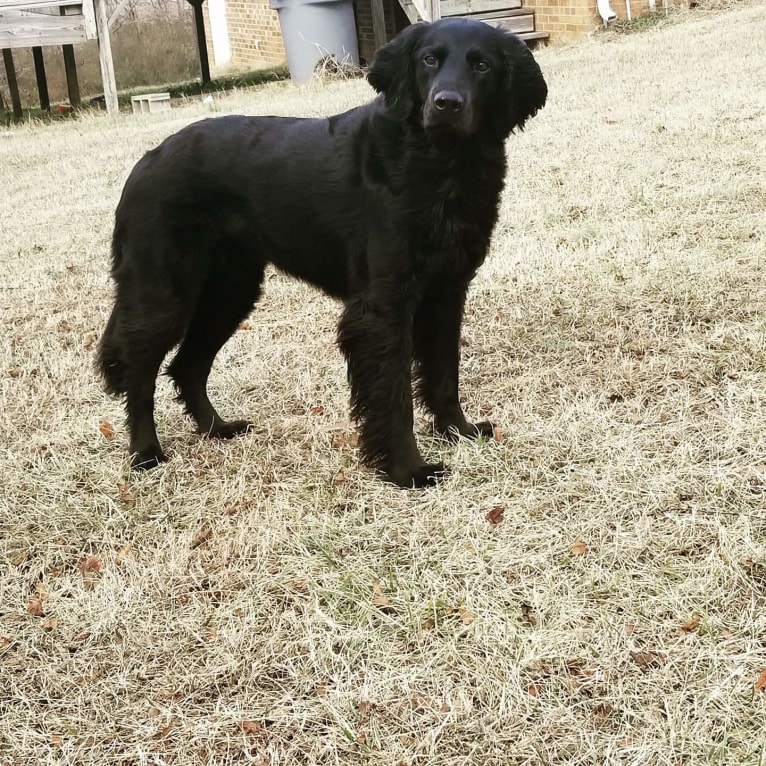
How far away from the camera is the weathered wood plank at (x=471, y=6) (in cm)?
1263

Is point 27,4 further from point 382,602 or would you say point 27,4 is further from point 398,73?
point 382,602

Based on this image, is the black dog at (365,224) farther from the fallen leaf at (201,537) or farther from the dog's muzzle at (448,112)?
the fallen leaf at (201,537)

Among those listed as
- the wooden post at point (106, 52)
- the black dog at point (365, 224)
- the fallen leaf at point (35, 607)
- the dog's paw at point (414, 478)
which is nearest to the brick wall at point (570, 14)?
the wooden post at point (106, 52)

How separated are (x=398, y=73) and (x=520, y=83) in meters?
0.38

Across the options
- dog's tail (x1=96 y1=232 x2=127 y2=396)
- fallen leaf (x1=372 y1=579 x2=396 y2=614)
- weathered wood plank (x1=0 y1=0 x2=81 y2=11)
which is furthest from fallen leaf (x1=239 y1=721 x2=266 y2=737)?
weathered wood plank (x1=0 y1=0 x2=81 y2=11)

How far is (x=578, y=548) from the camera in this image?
8.67 feet

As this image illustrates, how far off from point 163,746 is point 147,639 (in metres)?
0.41

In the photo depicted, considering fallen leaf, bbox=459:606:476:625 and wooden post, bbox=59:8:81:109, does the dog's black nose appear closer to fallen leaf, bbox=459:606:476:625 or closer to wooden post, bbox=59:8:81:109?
fallen leaf, bbox=459:606:476:625

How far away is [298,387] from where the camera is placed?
4.02m

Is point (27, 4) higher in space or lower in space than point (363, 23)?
higher

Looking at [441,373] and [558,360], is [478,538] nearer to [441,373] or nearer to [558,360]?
[441,373]

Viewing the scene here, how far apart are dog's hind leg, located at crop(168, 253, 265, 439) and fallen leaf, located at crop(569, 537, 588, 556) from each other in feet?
4.96

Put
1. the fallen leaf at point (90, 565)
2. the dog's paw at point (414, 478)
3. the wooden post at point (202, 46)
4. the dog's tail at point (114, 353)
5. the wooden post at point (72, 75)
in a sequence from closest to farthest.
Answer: the fallen leaf at point (90, 565) < the dog's paw at point (414, 478) < the dog's tail at point (114, 353) < the wooden post at point (72, 75) < the wooden post at point (202, 46)

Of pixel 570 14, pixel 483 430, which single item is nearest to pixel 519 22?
pixel 570 14
